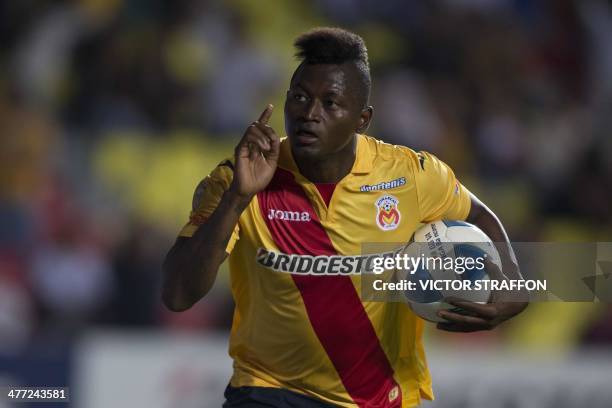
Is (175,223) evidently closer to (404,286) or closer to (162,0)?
(162,0)

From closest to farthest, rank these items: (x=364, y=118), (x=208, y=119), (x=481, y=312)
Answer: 1. (x=481, y=312)
2. (x=364, y=118)
3. (x=208, y=119)

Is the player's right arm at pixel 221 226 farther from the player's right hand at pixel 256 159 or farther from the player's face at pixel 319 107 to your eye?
the player's face at pixel 319 107

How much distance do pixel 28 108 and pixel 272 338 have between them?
252 inches

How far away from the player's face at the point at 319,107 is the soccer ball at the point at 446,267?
587mm

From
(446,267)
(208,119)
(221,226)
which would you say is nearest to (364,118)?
(446,267)

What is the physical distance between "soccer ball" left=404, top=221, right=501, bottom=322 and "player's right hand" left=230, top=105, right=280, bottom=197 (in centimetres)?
75

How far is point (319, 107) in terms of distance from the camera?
5453 mm

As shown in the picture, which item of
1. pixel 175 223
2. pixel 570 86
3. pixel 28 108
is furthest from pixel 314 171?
pixel 570 86

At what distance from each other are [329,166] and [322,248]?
0.37 metres

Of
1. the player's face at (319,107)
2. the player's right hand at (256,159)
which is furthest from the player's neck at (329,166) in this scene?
the player's right hand at (256,159)

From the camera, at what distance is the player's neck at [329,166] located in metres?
5.72

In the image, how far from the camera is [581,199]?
11.7m

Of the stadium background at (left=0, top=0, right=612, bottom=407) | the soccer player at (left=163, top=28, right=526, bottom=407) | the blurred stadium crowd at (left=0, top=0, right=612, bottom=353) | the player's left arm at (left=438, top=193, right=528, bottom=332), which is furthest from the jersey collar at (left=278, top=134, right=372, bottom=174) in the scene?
the blurred stadium crowd at (left=0, top=0, right=612, bottom=353)

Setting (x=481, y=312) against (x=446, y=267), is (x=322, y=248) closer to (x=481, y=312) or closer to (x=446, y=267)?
(x=446, y=267)
